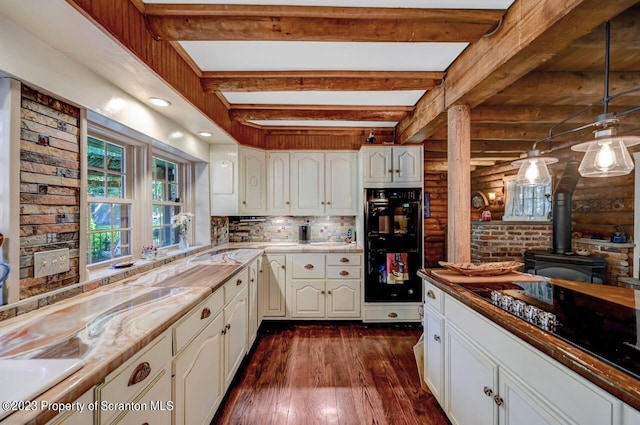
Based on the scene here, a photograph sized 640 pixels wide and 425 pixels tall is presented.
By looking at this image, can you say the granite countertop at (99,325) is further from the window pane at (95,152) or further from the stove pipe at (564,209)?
the stove pipe at (564,209)

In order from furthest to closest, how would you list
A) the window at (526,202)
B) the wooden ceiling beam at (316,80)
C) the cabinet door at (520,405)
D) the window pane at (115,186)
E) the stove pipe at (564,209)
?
the window at (526,202)
the stove pipe at (564,209)
the wooden ceiling beam at (316,80)
the window pane at (115,186)
the cabinet door at (520,405)

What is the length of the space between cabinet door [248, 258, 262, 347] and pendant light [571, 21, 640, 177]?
2550 millimetres

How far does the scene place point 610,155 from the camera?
4.58ft

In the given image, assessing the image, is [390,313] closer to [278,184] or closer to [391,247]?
[391,247]

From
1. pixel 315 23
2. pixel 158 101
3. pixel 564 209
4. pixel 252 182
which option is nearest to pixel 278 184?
pixel 252 182

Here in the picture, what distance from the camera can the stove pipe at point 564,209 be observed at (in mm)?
3662

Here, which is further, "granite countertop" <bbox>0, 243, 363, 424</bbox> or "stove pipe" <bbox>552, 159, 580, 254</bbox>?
"stove pipe" <bbox>552, 159, 580, 254</bbox>

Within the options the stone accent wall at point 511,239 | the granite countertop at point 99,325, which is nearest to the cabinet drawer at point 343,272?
the granite countertop at point 99,325

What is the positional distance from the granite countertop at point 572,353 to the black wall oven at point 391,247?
Answer: 1.72 metres

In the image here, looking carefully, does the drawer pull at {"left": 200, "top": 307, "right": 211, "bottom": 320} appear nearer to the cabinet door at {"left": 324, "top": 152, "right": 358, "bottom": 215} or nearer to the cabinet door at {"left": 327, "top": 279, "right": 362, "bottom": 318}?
the cabinet door at {"left": 327, "top": 279, "right": 362, "bottom": 318}

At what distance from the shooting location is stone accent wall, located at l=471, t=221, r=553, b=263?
4.12m

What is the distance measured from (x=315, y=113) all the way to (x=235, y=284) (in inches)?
75.9

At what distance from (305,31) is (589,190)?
4495mm

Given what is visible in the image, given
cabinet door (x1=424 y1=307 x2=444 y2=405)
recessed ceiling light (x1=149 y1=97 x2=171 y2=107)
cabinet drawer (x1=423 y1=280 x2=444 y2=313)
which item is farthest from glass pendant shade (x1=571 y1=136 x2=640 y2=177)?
recessed ceiling light (x1=149 y1=97 x2=171 y2=107)
